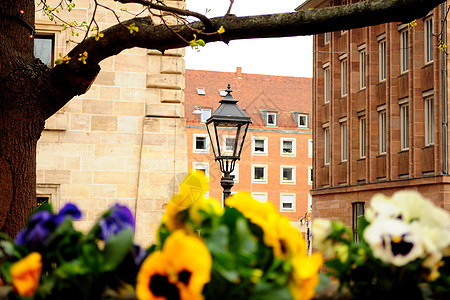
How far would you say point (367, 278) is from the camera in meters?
1.78

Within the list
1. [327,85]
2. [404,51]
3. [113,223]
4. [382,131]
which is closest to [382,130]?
[382,131]

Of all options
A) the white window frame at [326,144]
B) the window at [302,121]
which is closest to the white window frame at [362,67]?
the white window frame at [326,144]

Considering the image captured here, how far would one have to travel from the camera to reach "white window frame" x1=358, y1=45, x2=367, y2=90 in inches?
1351

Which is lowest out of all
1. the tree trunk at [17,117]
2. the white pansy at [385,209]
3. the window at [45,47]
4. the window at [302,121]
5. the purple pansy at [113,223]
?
the purple pansy at [113,223]

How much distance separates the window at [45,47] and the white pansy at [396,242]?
12858 mm

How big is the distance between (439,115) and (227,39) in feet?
73.9

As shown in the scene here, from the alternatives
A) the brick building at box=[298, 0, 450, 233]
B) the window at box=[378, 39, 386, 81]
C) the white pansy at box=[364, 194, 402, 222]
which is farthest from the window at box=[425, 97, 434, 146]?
the white pansy at box=[364, 194, 402, 222]

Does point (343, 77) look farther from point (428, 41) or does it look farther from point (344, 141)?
point (428, 41)

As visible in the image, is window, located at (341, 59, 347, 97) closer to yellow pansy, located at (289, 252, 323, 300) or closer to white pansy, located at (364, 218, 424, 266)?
white pansy, located at (364, 218, 424, 266)

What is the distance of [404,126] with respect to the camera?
30438 mm

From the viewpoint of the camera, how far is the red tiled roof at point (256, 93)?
69188 millimetres

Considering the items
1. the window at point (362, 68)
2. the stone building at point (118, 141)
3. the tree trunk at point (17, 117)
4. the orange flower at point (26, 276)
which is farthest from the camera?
the window at point (362, 68)

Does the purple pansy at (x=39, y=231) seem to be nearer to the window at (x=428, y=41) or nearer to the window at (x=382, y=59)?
the window at (x=428, y=41)

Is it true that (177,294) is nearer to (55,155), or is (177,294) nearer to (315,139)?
(55,155)
